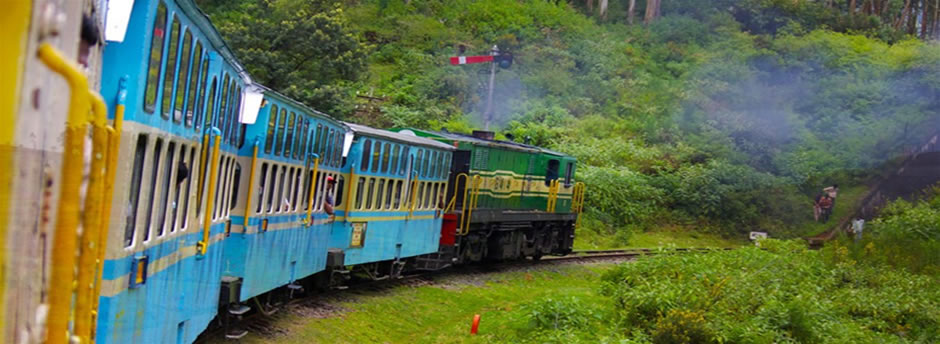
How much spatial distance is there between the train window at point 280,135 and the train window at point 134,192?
17.1 ft

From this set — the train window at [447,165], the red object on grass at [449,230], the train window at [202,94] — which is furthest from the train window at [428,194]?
the train window at [202,94]

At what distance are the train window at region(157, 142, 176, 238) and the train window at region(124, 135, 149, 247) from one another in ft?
1.87

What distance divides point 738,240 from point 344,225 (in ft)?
75.6

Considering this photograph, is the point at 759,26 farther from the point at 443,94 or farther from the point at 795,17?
the point at 443,94

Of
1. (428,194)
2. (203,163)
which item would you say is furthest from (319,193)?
(203,163)

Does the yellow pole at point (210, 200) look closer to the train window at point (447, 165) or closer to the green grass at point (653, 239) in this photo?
the train window at point (447, 165)

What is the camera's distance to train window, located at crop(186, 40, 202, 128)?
19.4 ft

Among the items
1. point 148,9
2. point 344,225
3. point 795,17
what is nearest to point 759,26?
point 795,17

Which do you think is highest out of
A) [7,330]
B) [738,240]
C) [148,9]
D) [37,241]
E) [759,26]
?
[759,26]

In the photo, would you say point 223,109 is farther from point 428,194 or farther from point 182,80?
point 428,194

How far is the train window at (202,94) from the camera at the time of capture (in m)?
6.33

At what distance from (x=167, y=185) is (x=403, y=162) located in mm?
11012

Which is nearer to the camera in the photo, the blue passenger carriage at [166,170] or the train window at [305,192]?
the blue passenger carriage at [166,170]

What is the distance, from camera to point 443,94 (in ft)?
141
